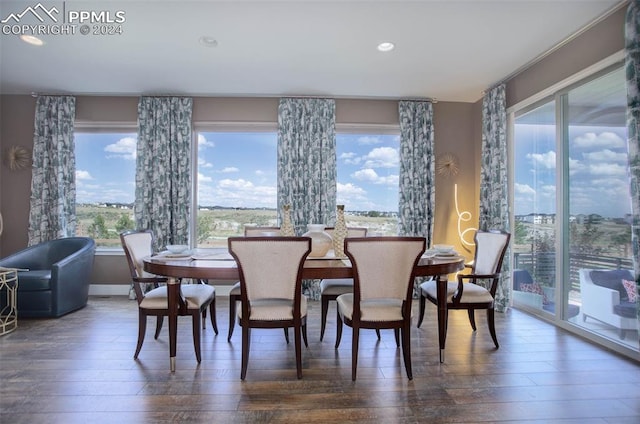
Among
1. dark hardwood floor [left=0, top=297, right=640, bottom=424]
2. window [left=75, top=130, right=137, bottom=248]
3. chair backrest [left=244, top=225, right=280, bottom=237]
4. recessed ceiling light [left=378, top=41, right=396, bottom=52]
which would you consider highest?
recessed ceiling light [left=378, top=41, right=396, bottom=52]

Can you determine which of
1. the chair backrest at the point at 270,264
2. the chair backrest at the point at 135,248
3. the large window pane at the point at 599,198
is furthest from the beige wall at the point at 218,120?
the chair backrest at the point at 270,264

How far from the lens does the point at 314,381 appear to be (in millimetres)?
2170

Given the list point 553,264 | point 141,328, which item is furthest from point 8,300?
point 553,264

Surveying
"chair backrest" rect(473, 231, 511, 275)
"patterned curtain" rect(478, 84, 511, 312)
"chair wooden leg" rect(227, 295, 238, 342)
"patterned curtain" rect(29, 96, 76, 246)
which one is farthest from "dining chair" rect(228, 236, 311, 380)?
"patterned curtain" rect(29, 96, 76, 246)

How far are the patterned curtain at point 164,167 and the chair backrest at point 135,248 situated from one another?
1601mm

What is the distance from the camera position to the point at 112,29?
2.89 m

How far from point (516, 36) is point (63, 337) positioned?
513 centimetres

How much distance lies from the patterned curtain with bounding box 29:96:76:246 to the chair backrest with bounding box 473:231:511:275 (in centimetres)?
527

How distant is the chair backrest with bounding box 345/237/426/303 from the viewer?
2090 mm

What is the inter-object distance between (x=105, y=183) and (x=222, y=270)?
3.73m

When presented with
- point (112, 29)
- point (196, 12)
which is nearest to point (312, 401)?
point (196, 12)

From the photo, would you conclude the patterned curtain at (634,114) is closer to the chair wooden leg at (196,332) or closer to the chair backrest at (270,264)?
the chair backrest at (270,264)

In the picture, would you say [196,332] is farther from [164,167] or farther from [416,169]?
[416,169]

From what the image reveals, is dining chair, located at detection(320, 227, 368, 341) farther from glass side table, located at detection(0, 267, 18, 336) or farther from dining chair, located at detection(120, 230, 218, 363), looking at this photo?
glass side table, located at detection(0, 267, 18, 336)
